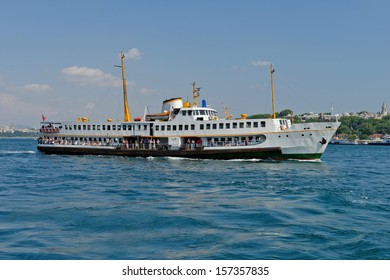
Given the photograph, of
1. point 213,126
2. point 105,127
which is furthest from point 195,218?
point 105,127

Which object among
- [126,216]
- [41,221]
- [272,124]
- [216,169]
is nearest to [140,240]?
[126,216]

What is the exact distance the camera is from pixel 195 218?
1452 cm

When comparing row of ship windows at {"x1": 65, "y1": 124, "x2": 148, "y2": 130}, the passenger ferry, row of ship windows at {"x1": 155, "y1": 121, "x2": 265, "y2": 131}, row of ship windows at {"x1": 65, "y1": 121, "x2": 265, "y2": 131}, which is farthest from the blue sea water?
row of ship windows at {"x1": 65, "y1": 124, "x2": 148, "y2": 130}

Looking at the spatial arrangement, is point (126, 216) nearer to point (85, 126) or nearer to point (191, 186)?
point (191, 186)

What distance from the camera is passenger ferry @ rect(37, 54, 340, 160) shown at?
3839cm

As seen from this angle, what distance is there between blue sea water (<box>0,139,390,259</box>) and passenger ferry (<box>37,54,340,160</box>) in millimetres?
12135

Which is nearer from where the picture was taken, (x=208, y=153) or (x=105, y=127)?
(x=208, y=153)

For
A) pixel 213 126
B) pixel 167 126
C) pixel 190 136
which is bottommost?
pixel 190 136

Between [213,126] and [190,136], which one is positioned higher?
[213,126]

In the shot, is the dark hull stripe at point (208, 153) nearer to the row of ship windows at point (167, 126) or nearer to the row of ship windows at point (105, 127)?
the row of ship windows at point (167, 126)

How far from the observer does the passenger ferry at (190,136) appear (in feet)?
126

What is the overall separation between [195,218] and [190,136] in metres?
28.2

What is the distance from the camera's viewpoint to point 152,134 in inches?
1780

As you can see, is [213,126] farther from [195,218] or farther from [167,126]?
[195,218]
